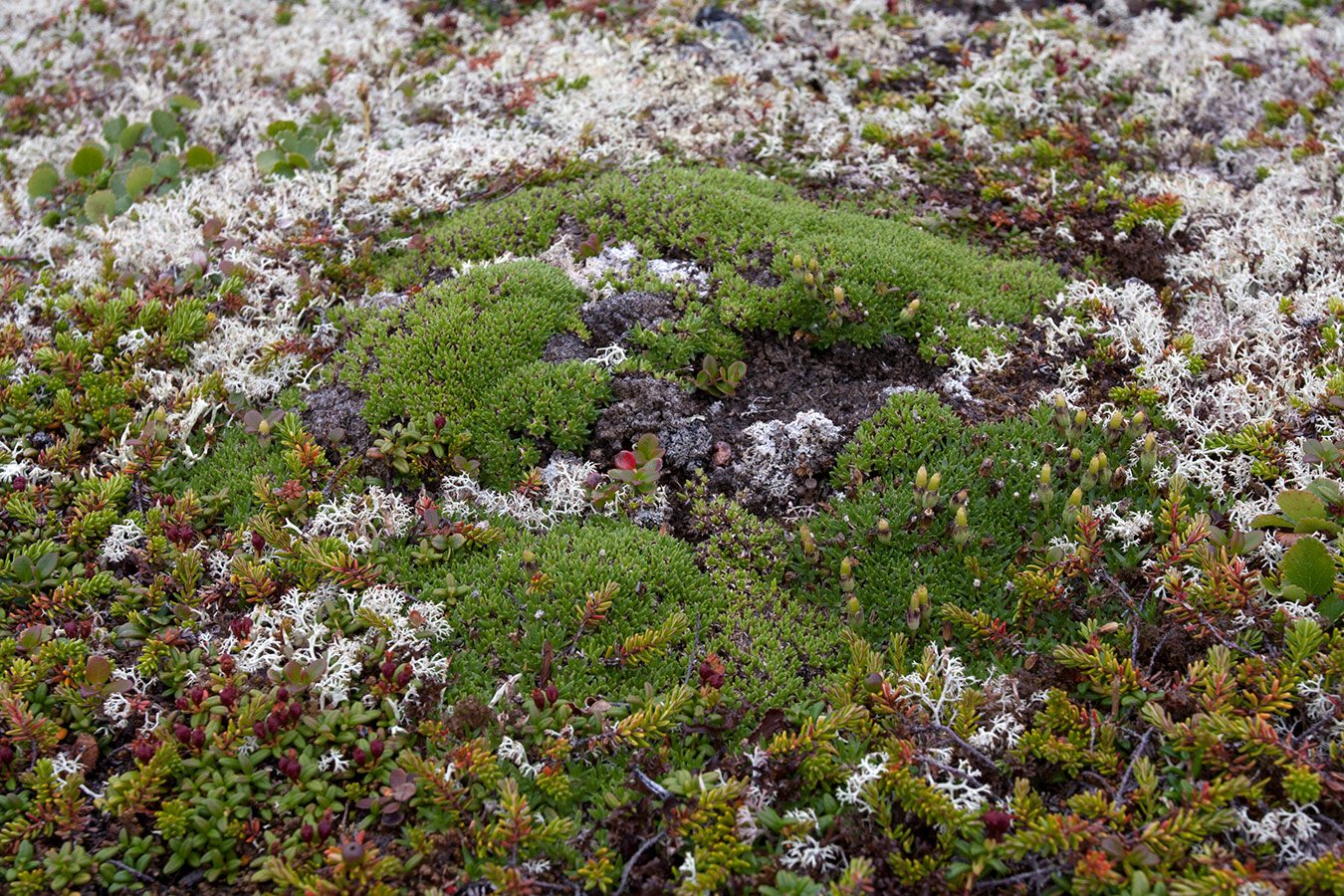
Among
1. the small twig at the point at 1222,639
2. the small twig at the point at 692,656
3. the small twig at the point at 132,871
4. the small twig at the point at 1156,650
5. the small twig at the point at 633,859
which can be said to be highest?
the small twig at the point at 1222,639

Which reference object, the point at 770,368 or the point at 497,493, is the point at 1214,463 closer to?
the point at 770,368

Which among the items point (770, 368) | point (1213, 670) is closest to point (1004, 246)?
point (770, 368)

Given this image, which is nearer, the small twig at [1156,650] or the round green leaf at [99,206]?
the small twig at [1156,650]

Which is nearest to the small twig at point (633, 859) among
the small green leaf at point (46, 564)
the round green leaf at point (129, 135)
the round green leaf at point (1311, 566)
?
the round green leaf at point (1311, 566)

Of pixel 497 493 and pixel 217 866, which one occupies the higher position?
pixel 497 493

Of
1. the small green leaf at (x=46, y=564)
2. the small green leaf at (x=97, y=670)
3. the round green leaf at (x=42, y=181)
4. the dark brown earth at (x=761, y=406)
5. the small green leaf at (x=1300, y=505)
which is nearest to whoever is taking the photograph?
the small green leaf at (x=97, y=670)

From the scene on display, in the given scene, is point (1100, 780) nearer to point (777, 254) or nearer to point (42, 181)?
point (777, 254)

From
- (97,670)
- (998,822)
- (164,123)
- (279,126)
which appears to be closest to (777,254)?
(998,822)

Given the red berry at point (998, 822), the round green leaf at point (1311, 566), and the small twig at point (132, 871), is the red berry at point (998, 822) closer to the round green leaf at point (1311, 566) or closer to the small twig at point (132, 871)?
the round green leaf at point (1311, 566)
